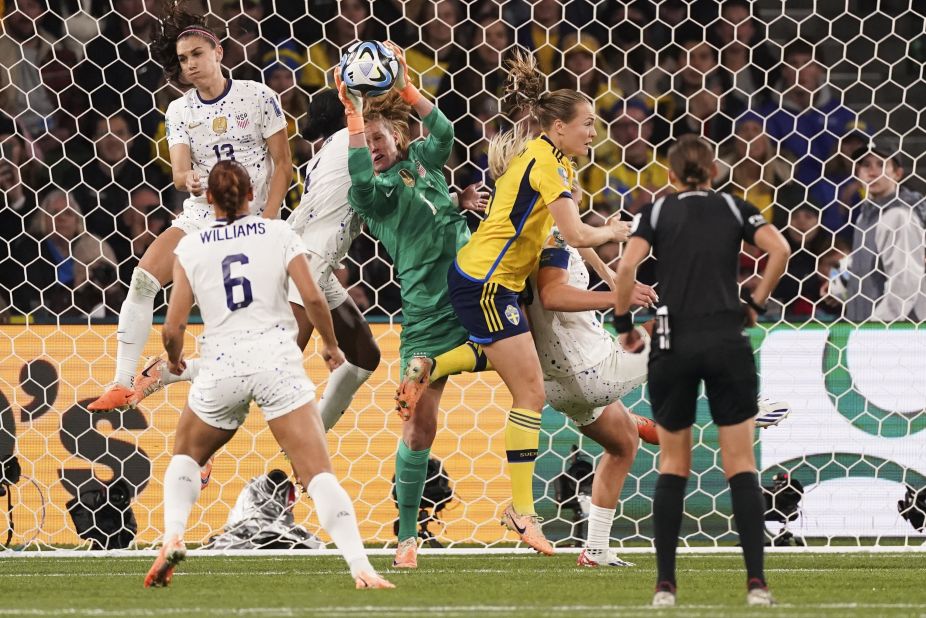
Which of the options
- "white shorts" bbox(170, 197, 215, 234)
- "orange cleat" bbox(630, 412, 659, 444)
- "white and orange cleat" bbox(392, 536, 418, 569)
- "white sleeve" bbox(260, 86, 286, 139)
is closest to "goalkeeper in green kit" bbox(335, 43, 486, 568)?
"white and orange cleat" bbox(392, 536, 418, 569)

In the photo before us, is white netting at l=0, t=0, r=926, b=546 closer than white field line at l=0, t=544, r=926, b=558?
No

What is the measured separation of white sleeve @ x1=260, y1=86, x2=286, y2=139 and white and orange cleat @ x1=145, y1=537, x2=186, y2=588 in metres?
2.60

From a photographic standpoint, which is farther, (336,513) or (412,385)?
(412,385)

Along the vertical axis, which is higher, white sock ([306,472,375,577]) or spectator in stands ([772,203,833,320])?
spectator in stands ([772,203,833,320])

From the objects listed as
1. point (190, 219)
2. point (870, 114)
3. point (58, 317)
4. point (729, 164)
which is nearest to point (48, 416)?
point (58, 317)

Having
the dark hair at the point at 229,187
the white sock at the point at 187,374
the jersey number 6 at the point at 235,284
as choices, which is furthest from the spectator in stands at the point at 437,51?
the jersey number 6 at the point at 235,284

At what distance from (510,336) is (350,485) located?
1.97 m

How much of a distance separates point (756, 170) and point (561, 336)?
3.32 meters

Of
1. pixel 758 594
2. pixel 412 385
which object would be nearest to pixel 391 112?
pixel 412 385

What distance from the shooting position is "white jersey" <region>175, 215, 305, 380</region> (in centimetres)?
542

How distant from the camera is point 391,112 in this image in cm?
721

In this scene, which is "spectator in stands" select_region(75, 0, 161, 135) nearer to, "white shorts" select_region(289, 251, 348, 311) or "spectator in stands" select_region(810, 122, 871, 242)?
"white shorts" select_region(289, 251, 348, 311)

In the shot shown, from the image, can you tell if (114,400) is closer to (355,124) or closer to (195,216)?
(195,216)

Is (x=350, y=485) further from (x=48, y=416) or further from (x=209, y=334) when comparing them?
(x=209, y=334)
